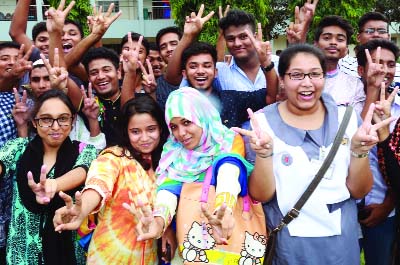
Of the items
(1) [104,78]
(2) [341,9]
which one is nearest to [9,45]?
(1) [104,78]

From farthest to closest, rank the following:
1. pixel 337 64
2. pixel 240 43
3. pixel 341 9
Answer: pixel 341 9 → pixel 337 64 → pixel 240 43

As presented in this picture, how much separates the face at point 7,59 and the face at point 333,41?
2.78 m

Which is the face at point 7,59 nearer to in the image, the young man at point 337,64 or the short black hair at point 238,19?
A: the short black hair at point 238,19

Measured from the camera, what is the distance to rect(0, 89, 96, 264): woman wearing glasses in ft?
10.2

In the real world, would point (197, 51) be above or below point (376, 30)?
below

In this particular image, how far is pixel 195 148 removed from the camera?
119 inches

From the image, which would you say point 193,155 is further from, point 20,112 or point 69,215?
point 20,112

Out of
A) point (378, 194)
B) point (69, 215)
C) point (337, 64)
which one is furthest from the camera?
point (337, 64)

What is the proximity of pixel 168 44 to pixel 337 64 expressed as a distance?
1.80 metres

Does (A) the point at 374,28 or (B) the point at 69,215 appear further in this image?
(A) the point at 374,28

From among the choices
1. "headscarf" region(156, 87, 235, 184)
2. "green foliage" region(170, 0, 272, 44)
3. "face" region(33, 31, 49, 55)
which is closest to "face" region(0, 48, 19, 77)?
"face" region(33, 31, 49, 55)

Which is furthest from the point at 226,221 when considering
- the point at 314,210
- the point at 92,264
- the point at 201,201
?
the point at 92,264

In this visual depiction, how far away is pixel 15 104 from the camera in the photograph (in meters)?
3.74

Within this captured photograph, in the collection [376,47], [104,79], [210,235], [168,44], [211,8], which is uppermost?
[211,8]
